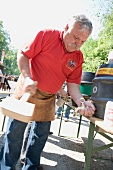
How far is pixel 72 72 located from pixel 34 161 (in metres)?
1.05

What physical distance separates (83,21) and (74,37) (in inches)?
6.4

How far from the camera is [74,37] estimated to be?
78.5 inches

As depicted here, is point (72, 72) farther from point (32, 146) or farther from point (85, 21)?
point (32, 146)

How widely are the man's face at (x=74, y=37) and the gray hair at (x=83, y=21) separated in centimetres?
3

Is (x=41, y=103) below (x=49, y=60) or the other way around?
below

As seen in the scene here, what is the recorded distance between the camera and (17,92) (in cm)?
212

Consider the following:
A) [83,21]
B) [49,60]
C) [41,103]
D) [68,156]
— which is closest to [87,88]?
[68,156]

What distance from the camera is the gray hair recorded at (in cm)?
195

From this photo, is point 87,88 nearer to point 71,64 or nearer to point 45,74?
point 71,64

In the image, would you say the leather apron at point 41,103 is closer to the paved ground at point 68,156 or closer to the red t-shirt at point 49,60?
the red t-shirt at point 49,60

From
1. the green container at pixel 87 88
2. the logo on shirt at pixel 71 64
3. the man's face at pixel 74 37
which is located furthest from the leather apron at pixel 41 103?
the green container at pixel 87 88

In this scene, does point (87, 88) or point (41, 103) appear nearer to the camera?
point (41, 103)

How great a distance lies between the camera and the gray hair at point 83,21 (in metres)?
1.95

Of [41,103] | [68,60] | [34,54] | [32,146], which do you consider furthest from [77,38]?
[32,146]
